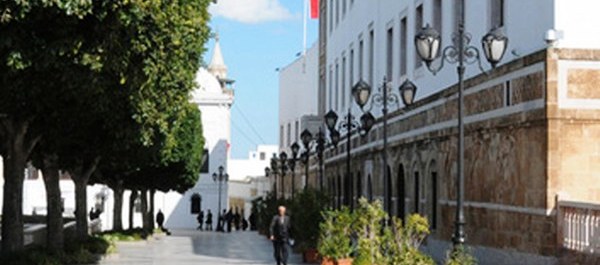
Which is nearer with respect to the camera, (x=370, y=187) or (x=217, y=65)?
(x=370, y=187)

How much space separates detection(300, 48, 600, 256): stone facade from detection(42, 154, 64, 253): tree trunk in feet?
30.5

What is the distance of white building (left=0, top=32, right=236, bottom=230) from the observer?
74.8 m

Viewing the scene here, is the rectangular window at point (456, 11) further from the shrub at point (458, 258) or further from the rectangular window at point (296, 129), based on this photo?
the rectangular window at point (296, 129)

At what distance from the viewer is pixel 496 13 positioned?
24.0 meters

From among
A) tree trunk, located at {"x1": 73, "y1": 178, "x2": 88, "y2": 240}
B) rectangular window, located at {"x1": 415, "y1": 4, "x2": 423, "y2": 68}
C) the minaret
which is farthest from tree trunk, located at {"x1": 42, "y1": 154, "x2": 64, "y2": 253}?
the minaret

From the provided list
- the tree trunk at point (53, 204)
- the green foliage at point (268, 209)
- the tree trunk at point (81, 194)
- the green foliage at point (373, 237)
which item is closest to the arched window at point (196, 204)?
the green foliage at point (268, 209)

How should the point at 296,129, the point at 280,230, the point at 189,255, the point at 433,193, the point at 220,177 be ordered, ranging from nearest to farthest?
1. the point at 280,230
2. the point at 433,193
3. the point at 189,255
4. the point at 296,129
5. the point at 220,177

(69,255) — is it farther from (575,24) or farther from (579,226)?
(575,24)

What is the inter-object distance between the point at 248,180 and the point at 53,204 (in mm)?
74303

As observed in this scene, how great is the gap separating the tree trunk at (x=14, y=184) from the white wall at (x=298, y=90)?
41.4 metres

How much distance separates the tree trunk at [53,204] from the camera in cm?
2559

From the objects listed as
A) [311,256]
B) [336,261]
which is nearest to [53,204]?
[311,256]

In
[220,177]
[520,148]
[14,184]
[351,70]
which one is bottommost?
[220,177]

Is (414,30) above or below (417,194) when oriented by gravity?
above
